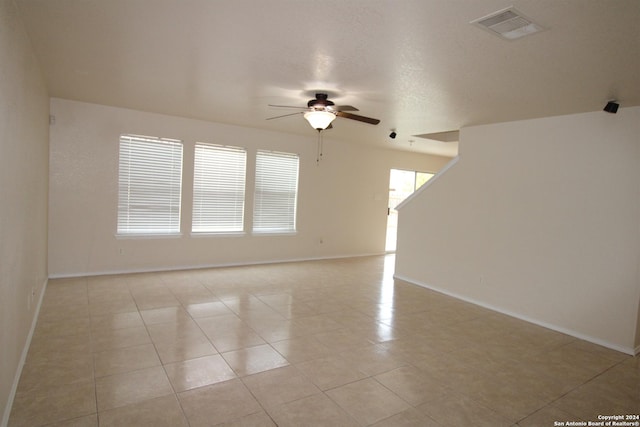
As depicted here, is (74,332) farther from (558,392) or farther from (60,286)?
(558,392)

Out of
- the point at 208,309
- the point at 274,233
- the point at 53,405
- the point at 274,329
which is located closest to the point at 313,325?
the point at 274,329

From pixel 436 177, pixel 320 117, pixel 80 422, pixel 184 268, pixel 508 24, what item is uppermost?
pixel 508 24

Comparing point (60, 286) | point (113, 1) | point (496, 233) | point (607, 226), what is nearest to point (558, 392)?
point (607, 226)

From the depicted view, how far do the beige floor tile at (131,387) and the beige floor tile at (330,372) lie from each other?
1017 mm

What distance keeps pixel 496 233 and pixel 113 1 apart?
186 inches

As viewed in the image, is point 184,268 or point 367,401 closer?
point 367,401

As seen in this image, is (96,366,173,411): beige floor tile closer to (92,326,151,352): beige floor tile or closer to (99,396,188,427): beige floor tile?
(99,396,188,427): beige floor tile

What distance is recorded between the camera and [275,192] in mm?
6988

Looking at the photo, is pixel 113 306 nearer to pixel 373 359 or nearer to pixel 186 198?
pixel 186 198

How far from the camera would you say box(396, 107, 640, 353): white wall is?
375 cm

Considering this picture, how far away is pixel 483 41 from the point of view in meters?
2.52

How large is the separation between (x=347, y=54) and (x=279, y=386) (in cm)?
254

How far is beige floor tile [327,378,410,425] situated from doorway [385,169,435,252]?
627cm

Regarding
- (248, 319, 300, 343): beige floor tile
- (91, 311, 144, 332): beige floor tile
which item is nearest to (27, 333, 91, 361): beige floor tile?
(91, 311, 144, 332): beige floor tile
